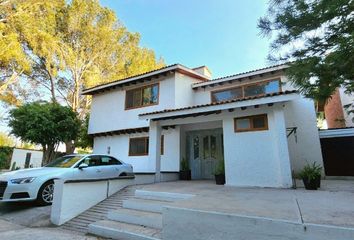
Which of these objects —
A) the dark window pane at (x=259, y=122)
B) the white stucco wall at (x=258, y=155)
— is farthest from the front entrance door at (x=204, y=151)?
the dark window pane at (x=259, y=122)

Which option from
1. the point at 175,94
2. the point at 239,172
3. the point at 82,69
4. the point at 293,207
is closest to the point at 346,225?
the point at 293,207

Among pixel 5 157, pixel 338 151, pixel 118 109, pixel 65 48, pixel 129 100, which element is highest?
pixel 65 48

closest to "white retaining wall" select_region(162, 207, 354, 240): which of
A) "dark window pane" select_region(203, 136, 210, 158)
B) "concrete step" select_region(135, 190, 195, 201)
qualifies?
"concrete step" select_region(135, 190, 195, 201)

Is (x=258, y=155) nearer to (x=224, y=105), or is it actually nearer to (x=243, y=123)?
(x=243, y=123)

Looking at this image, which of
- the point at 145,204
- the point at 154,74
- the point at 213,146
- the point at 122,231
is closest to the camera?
the point at 122,231

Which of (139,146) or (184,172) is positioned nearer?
(184,172)

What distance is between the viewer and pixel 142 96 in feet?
45.1

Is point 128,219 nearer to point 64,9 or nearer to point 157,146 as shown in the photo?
point 157,146

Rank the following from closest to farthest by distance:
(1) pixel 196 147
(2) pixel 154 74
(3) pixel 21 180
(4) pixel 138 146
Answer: (3) pixel 21 180 < (1) pixel 196 147 < (2) pixel 154 74 < (4) pixel 138 146

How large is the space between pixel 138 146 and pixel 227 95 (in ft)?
Result: 18.6

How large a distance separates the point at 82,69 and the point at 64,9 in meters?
4.95

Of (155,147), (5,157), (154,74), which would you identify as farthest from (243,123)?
(5,157)

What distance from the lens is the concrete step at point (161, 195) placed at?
654cm

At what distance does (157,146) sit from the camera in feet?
35.1
